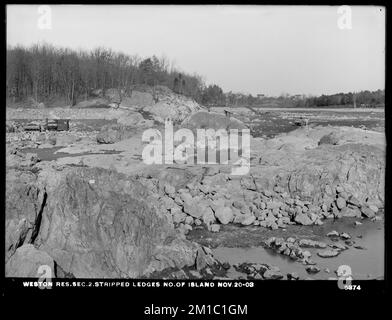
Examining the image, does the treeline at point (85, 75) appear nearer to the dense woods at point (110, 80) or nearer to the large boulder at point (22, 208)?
the dense woods at point (110, 80)

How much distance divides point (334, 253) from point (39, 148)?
1.95 meters

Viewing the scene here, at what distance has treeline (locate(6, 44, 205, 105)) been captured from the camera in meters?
2.74

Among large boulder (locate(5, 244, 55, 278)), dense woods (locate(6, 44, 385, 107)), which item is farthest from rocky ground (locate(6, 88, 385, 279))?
dense woods (locate(6, 44, 385, 107))

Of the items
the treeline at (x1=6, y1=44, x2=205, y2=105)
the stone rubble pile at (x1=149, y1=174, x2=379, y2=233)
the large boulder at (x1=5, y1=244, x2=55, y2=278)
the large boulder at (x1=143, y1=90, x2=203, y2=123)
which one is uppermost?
the treeline at (x1=6, y1=44, x2=205, y2=105)

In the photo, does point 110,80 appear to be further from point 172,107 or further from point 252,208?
point 252,208

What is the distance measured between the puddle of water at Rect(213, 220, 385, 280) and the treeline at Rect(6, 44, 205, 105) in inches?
40.7

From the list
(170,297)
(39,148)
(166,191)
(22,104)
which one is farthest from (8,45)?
(170,297)

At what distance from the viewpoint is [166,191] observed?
2846 mm

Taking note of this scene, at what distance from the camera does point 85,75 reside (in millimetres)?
2930

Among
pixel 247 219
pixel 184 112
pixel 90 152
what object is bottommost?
pixel 247 219

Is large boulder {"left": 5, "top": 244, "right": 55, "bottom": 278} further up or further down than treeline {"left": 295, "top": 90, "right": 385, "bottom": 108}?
further down

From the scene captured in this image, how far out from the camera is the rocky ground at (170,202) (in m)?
2.68

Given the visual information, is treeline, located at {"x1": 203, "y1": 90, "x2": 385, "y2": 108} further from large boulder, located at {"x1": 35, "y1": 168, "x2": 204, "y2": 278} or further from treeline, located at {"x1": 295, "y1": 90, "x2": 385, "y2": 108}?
large boulder, located at {"x1": 35, "y1": 168, "x2": 204, "y2": 278}
